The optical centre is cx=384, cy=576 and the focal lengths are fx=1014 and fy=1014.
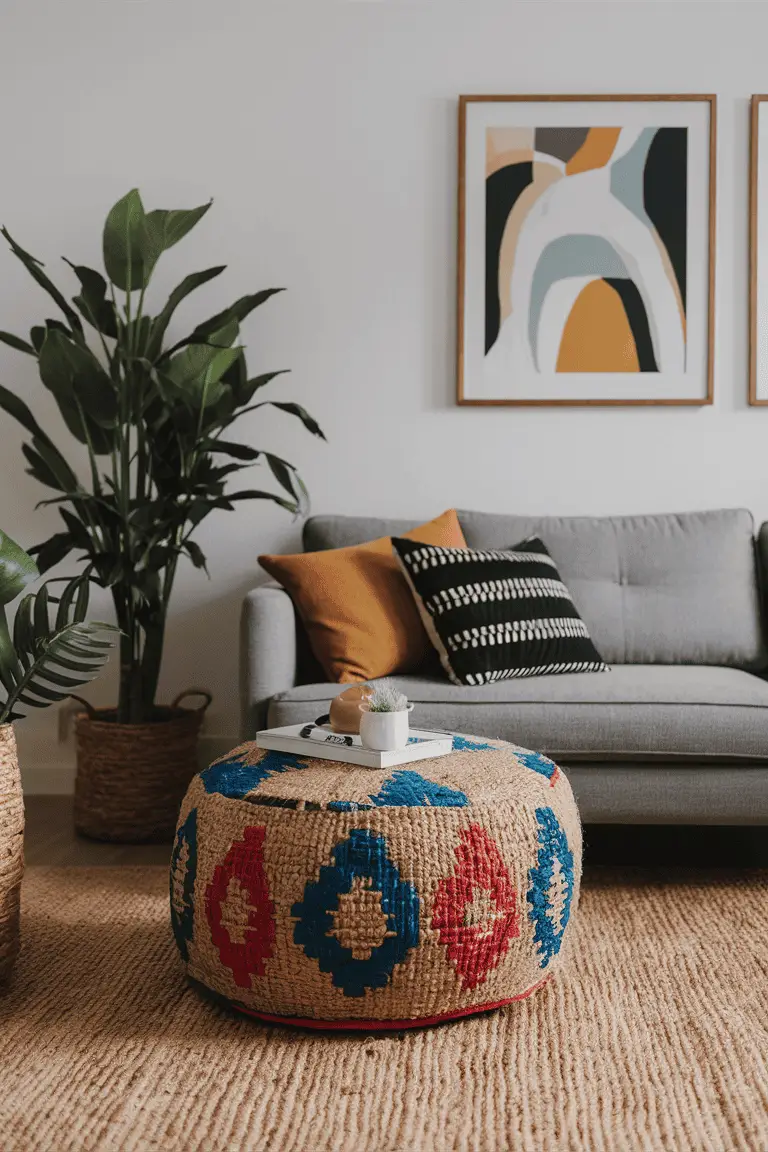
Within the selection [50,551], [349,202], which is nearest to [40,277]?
[50,551]

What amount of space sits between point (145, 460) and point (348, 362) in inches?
29.9

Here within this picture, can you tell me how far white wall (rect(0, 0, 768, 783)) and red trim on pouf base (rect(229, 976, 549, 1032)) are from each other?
1739 millimetres

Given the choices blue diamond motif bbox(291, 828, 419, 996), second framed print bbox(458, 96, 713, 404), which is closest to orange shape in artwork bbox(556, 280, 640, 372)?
second framed print bbox(458, 96, 713, 404)

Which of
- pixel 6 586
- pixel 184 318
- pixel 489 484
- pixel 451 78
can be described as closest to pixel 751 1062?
pixel 6 586

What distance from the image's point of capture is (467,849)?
1.50m

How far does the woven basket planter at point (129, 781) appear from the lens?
2.68m

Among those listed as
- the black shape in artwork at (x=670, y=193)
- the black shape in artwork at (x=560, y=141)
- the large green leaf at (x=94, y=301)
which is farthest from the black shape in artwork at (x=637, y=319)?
the large green leaf at (x=94, y=301)

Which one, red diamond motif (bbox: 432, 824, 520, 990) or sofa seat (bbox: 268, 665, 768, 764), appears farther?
sofa seat (bbox: 268, 665, 768, 764)

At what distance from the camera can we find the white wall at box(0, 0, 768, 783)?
10.3 feet

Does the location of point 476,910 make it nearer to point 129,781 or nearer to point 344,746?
point 344,746

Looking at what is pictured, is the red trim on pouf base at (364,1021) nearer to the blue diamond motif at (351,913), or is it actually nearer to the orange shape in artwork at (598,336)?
the blue diamond motif at (351,913)

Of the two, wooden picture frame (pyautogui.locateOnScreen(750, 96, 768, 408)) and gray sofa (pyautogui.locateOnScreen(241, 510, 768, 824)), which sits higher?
wooden picture frame (pyautogui.locateOnScreen(750, 96, 768, 408))

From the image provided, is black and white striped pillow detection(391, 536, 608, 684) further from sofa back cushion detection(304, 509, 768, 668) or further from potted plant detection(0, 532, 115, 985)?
potted plant detection(0, 532, 115, 985)

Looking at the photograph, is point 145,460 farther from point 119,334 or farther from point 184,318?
point 184,318
